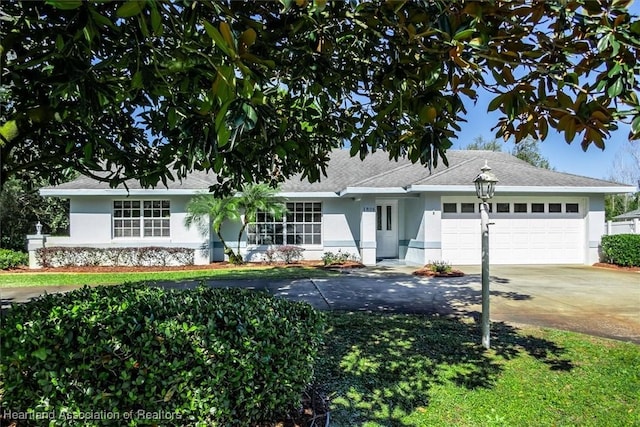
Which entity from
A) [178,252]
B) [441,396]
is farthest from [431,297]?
[178,252]

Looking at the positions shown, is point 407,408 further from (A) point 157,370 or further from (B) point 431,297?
(B) point 431,297

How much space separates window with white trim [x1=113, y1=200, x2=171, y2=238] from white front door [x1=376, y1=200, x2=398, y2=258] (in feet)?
28.8

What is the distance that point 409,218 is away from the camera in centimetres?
1664

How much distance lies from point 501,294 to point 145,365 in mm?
8715

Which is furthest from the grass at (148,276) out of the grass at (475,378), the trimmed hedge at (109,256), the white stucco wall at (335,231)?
the grass at (475,378)

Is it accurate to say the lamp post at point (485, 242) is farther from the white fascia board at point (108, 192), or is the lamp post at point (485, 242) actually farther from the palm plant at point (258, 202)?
the white fascia board at point (108, 192)

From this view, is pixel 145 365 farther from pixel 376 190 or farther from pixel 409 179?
pixel 409 179

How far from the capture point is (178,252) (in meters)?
15.4

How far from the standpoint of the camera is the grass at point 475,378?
3.68 m

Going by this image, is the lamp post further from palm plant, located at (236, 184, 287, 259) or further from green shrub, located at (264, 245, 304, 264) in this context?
green shrub, located at (264, 245, 304, 264)

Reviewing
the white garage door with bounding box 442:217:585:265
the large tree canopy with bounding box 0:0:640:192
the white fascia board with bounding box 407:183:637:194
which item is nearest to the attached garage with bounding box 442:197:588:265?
the white garage door with bounding box 442:217:585:265

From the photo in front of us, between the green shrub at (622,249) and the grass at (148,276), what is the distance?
10.7 meters

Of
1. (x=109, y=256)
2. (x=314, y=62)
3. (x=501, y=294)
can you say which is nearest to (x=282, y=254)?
(x=109, y=256)

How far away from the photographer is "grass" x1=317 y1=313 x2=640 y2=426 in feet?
12.1
